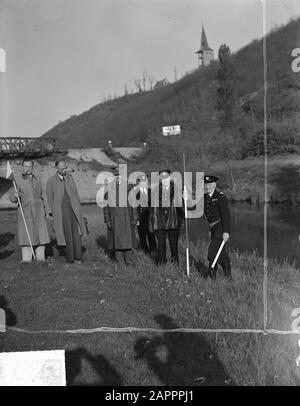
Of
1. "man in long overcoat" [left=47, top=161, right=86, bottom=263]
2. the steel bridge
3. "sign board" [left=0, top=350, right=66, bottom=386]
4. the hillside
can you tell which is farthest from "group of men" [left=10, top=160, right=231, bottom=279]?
the steel bridge

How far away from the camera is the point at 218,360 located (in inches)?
168

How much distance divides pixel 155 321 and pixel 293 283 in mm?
3637

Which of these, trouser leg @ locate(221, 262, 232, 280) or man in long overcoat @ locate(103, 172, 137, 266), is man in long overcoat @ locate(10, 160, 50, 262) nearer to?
man in long overcoat @ locate(103, 172, 137, 266)

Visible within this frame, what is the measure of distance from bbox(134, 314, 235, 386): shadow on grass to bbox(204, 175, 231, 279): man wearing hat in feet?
9.26

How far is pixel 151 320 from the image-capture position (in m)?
5.52

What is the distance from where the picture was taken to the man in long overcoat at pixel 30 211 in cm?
909

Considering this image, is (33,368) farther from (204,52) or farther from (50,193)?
(50,193)

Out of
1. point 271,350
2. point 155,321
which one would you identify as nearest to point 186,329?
point 155,321

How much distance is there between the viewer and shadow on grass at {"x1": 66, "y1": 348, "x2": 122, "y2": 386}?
3.95 m

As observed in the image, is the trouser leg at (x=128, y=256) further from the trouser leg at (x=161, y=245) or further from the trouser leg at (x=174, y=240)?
the trouser leg at (x=174, y=240)

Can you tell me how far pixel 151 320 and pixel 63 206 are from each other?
13.7 ft

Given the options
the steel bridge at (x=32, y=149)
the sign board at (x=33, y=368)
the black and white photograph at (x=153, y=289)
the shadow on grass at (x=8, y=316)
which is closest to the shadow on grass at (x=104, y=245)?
the black and white photograph at (x=153, y=289)

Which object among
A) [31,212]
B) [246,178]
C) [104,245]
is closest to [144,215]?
[104,245]
